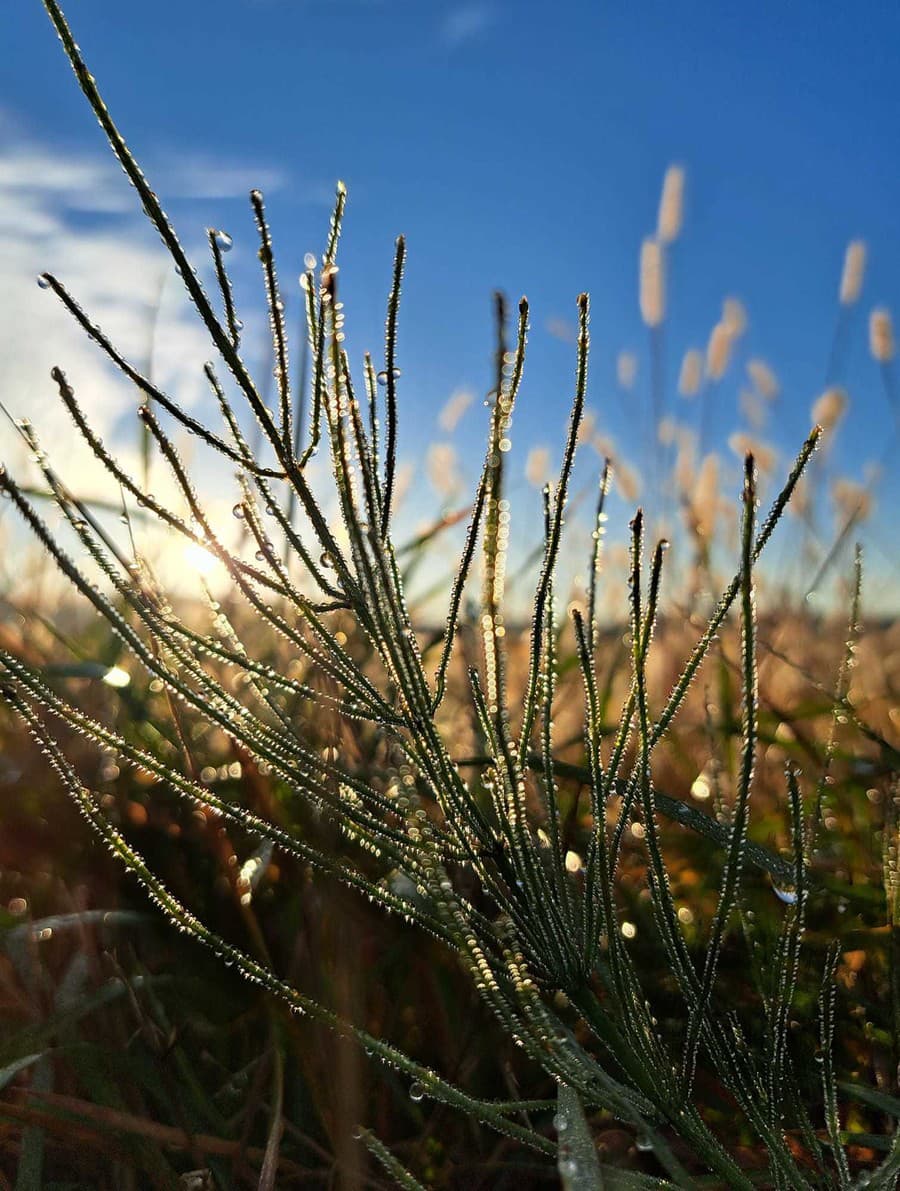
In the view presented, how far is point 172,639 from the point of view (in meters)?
0.78

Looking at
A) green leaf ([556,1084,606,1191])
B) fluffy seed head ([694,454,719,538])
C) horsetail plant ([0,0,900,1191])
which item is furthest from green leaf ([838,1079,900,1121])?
fluffy seed head ([694,454,719,538])

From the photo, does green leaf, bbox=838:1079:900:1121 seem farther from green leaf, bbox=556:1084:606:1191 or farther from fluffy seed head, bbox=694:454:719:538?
fluffy seed head, bbox=694:454:719:538

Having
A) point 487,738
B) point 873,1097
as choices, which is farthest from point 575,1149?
point 873,1097

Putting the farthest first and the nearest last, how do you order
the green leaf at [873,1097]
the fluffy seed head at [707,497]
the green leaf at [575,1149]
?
the fluffy seed head at [707,497], the green leaf at [873,1097], the green leaf at [575,1149]

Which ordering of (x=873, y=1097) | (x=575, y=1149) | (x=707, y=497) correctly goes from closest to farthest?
(x=575, y=1149) < (x=873, y=1097) < (x=707, y=497)

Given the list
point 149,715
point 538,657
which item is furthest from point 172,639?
point 149,715

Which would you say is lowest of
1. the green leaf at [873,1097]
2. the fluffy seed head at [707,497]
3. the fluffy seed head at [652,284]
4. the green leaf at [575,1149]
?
the green leaf at [575,1149]

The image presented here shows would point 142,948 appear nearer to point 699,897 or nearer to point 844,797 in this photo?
point 699,897

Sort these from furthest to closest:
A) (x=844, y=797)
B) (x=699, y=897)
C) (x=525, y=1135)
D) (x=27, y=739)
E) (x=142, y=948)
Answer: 1. (x=27, y=739)
2. (x=844, y=797)
3. (x=699, y=897)
4. (x=142, y=948)
5. (x=525, y=1135)

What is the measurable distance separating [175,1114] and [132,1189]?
0.07 metres

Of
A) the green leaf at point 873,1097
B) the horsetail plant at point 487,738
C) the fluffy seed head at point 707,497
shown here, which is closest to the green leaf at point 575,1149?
the horsetail plant at point 487,738

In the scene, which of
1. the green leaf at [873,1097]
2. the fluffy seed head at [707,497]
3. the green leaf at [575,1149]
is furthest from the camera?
the fluffy seed head at [707,497]

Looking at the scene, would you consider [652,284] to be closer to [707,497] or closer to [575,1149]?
[707,497]

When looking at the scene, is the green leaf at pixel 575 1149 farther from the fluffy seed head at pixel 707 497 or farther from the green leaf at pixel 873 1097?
the fluffy seed head at pixel 707 497
